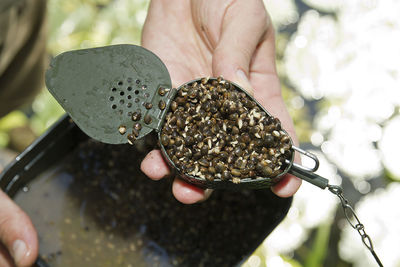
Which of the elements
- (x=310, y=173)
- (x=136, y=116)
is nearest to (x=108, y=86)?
(x=136, y=116)

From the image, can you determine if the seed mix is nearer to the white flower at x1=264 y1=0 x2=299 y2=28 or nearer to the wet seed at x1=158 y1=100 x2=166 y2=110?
the wet seed at x1=158 y1=100 x2=166 y2=110

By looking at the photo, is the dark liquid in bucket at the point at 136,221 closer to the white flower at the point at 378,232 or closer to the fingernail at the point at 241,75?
the fingernail at the point at 241,75

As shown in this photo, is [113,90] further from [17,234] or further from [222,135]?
[17,234]

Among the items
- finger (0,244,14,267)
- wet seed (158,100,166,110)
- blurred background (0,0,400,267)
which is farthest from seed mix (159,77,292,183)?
blurred background (0,0,400,267)

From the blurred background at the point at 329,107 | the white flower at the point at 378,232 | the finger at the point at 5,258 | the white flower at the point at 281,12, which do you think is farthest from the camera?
the white flower at the point at 281,12

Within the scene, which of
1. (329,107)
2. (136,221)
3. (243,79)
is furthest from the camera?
(329,107)

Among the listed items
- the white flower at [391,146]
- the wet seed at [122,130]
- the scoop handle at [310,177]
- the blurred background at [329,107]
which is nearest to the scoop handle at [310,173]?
the scoop handle at [310,177]

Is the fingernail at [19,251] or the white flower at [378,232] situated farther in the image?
the white flower at [378,232]

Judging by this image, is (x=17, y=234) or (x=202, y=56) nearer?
(x=17, y=234)
